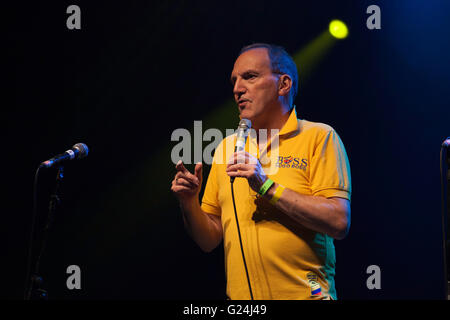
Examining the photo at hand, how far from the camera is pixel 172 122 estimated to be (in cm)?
342

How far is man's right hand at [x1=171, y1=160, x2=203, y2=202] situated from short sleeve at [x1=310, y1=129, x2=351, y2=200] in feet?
1.78

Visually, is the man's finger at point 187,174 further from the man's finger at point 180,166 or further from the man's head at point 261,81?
the man's head at point 261,81

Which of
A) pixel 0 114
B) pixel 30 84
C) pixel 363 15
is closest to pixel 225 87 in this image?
pixel 363 15

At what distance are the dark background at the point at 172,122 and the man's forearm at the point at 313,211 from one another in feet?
5.22

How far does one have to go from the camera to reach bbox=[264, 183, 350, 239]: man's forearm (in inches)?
68.7

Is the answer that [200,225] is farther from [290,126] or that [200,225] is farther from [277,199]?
[290,126]

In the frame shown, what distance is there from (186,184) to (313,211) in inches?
24.2

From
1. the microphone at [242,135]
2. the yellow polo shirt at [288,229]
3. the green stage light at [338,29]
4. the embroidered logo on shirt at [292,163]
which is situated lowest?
the yellow polo shirt at [288,229]

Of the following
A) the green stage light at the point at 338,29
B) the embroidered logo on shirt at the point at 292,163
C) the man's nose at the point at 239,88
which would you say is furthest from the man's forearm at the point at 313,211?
the green stage light at the point at 338,29

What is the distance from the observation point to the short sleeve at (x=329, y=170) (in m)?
1.86

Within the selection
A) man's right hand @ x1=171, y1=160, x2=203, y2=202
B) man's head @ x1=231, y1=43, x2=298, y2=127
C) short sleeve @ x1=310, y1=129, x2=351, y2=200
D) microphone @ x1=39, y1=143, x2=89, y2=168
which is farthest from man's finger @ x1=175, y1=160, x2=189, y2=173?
microphone @ x1=39, y1=143, x2=89, y2=168

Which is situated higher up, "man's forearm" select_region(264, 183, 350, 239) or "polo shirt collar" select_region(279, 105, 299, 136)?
"polo shirt collar" select_region(279, 105, 299, 136)

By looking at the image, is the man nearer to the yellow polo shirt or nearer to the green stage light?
the yellow polo shirt

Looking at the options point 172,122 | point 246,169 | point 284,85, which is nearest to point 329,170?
point 246,169
